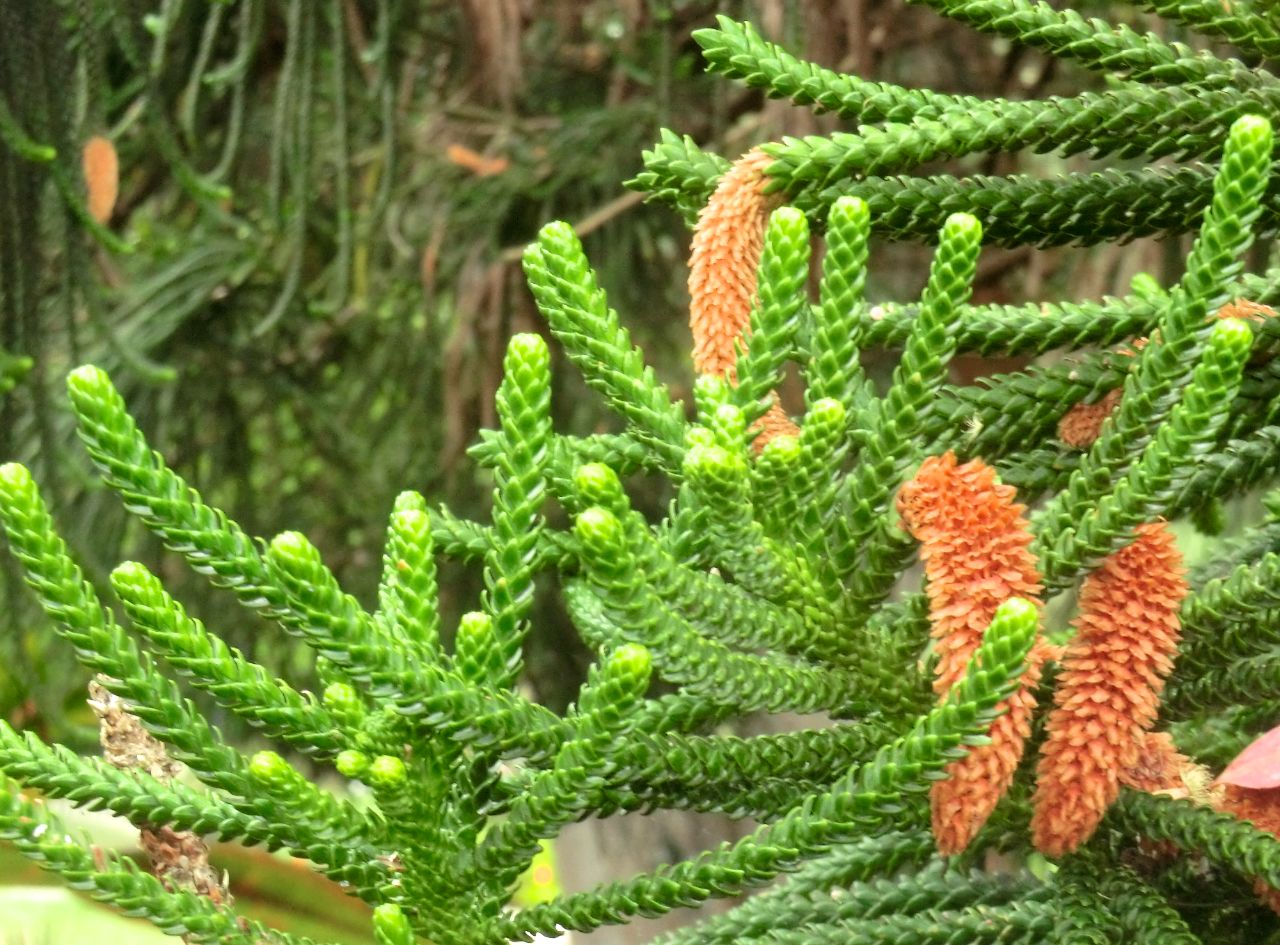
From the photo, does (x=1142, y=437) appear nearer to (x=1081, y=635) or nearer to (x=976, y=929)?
(x=1081, y=635)

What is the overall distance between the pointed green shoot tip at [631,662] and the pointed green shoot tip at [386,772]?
91 mm

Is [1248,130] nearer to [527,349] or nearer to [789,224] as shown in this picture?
[789,224]

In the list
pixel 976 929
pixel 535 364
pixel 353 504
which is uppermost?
pixel 535 364

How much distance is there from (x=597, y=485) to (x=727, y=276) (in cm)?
17

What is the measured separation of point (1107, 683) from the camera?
0.47 meters

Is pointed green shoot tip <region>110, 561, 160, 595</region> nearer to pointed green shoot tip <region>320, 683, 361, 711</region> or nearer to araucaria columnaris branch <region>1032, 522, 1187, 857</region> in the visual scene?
pointed green shoot tip <region>320, 683, 361, 711</region>

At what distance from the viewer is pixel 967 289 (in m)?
0.46

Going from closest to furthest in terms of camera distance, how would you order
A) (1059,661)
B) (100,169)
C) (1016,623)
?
(1016,623), (1059,661), (100,169)

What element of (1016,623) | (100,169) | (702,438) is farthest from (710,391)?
(100,169)

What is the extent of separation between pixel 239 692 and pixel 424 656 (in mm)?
65

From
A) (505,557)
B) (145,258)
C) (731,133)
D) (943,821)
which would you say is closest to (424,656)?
(505,557)

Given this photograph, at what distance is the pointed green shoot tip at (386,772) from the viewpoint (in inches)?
17.5

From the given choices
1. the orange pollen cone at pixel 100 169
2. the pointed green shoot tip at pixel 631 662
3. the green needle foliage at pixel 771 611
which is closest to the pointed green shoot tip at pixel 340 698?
the green needle foliage at pixel 771 611

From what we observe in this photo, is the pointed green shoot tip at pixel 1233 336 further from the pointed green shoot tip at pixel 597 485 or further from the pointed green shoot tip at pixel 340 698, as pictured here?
the pointed green shoot tip at pixel 340 698
